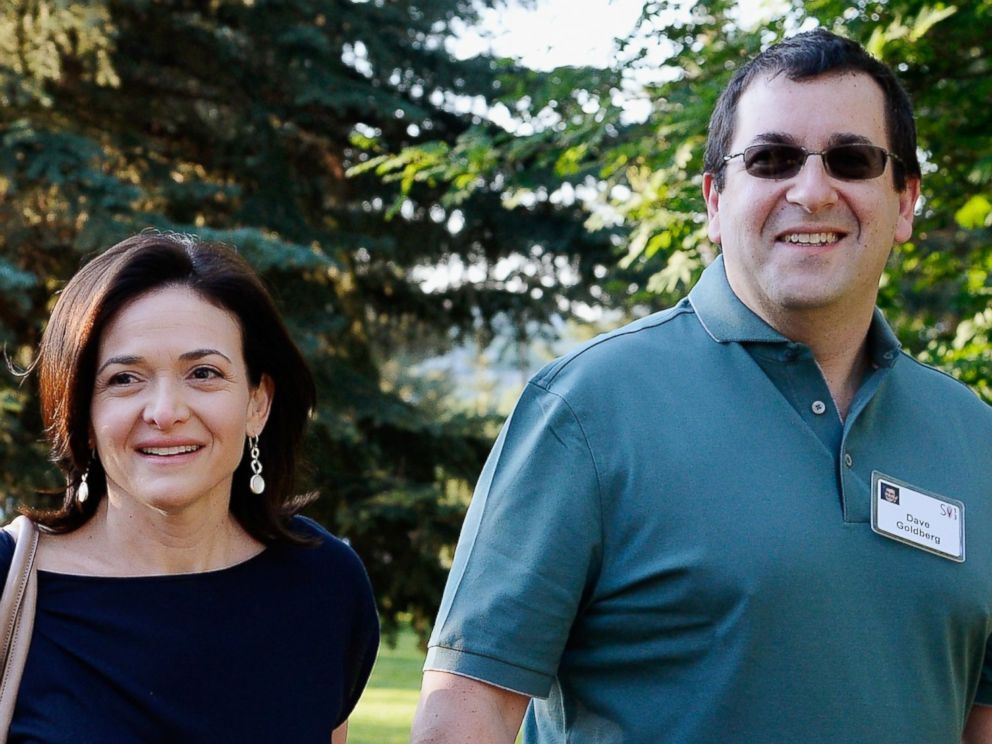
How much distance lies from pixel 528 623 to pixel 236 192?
291 inches

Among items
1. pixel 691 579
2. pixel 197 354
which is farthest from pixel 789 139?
pixel 197 354

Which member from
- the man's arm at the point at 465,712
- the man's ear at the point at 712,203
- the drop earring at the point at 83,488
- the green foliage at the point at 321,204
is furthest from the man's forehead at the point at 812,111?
the green foliage at the point at 321,204

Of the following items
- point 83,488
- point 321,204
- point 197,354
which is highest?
point 321,204

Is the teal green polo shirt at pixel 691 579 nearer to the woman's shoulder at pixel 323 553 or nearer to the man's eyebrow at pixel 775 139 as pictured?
the man's eyebrow at pixel 775 139

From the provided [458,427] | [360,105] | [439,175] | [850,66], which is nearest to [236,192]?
[360,105]

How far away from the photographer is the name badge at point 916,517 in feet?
6.82

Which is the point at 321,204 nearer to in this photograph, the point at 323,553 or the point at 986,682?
the point at 323,553

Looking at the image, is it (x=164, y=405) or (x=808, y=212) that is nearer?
(x=808, y=212)

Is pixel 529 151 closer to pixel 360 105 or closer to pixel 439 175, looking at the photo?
pixel 439 175

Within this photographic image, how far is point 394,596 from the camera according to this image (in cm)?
1074

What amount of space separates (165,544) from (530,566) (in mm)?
963

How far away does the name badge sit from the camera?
2.08 m

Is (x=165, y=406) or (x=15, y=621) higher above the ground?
(x=165, y=406)

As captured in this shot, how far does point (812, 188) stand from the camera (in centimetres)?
216
